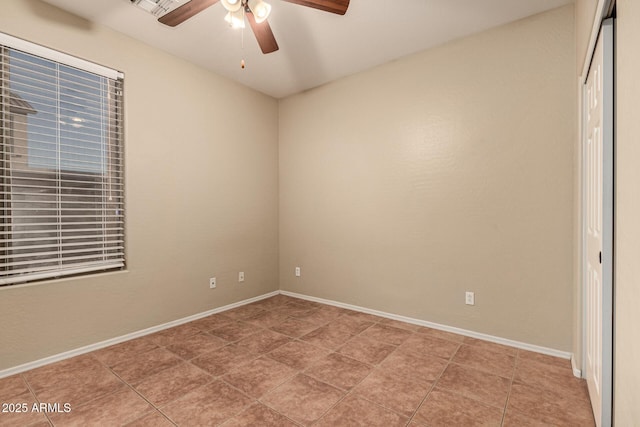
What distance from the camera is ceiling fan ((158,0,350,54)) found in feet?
6.16

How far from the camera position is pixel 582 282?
206 centimetres

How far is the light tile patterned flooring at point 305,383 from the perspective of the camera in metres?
1.78

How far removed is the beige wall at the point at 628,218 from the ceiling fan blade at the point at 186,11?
6.47ft

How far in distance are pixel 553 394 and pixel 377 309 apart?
1770 mm

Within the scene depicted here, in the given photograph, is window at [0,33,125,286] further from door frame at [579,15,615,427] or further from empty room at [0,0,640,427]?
door frame at [579,15,615,427]

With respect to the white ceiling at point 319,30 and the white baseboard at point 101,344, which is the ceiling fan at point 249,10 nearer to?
the white ceiling at point 319,30

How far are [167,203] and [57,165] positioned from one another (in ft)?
3.03

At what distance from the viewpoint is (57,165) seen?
2.48 metres

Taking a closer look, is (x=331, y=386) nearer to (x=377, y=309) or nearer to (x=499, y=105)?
(x=377, y=309)

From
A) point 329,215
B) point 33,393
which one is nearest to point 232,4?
point 329,215

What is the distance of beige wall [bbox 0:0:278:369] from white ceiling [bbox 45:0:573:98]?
0.23 m

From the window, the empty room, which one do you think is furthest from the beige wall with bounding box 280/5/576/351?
the window

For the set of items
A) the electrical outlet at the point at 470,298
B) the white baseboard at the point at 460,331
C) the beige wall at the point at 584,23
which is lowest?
the white baseboard at the point at 460,331

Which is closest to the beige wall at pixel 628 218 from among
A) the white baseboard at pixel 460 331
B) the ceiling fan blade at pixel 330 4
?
the ceiling fan blade at pixel 330 4
